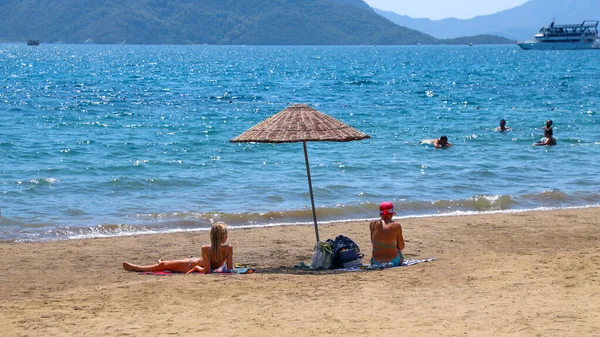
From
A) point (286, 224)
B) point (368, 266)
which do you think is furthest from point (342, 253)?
point (286, 224)

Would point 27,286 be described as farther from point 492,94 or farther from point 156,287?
point 492,94

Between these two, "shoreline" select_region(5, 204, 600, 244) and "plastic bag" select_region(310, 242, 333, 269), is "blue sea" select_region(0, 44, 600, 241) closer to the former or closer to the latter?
"shoreline" select_region(5, 204, 600, 244)

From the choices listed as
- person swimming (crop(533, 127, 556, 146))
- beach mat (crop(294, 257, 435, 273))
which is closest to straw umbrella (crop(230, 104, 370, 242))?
beach mat (crop(294, 257, 435, 273))

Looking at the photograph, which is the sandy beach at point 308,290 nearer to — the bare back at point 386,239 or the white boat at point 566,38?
the bare back at point 386,239

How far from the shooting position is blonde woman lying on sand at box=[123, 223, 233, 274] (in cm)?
927

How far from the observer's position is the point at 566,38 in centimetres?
14125

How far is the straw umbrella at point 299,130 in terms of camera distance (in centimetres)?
924

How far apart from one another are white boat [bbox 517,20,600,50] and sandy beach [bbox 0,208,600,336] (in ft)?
454

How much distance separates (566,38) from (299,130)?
5581 inches

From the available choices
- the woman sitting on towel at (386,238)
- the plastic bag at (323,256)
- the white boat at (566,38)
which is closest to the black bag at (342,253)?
A: the plastic bag at (323,256)

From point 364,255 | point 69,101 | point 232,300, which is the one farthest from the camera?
point 69,101

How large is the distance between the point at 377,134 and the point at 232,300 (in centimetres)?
1820

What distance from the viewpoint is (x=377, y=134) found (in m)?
25.7

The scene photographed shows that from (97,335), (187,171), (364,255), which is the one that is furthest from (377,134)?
(97,335)
